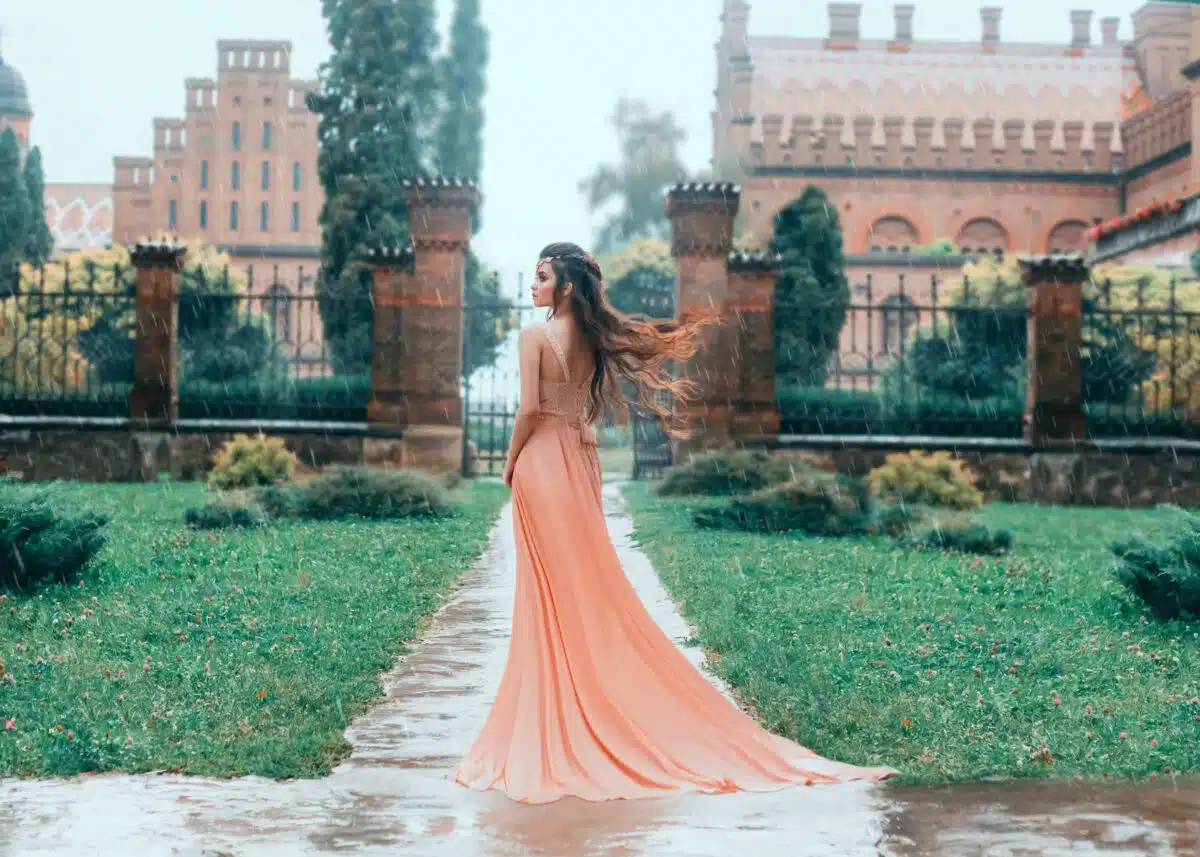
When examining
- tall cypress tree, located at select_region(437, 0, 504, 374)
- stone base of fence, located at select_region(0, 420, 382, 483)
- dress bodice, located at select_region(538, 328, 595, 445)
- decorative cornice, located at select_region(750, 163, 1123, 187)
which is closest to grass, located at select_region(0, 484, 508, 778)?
dress bodice, located at select_region(538, 328, 595, 445)

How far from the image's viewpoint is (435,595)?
33.7 feet

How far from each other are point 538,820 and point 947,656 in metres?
3.78

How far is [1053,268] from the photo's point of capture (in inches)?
821

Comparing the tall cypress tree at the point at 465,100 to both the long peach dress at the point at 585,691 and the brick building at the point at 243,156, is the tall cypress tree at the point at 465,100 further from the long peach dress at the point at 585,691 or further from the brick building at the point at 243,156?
the long peach dress at the point at 585,691

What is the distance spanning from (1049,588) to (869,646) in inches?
131

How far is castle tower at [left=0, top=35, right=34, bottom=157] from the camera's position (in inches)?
2756

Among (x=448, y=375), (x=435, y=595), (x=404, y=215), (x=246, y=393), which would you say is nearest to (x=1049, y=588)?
(x=435, y=595)

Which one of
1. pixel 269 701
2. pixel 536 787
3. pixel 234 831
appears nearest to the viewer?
pixel 234 831

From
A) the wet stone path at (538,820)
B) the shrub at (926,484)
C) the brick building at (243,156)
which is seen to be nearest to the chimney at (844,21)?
the brick building at (243,156)

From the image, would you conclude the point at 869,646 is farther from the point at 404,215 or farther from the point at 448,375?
the point at 404,215

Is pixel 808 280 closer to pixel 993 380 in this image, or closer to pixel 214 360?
pixel 993 380

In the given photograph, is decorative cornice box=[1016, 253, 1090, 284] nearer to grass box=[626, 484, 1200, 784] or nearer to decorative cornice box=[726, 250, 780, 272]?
decorative cornice box=[726, 250, 780, 272]

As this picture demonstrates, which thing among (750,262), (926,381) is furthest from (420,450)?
(926,381)

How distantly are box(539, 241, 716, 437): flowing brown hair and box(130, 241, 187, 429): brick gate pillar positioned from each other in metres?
16.1
